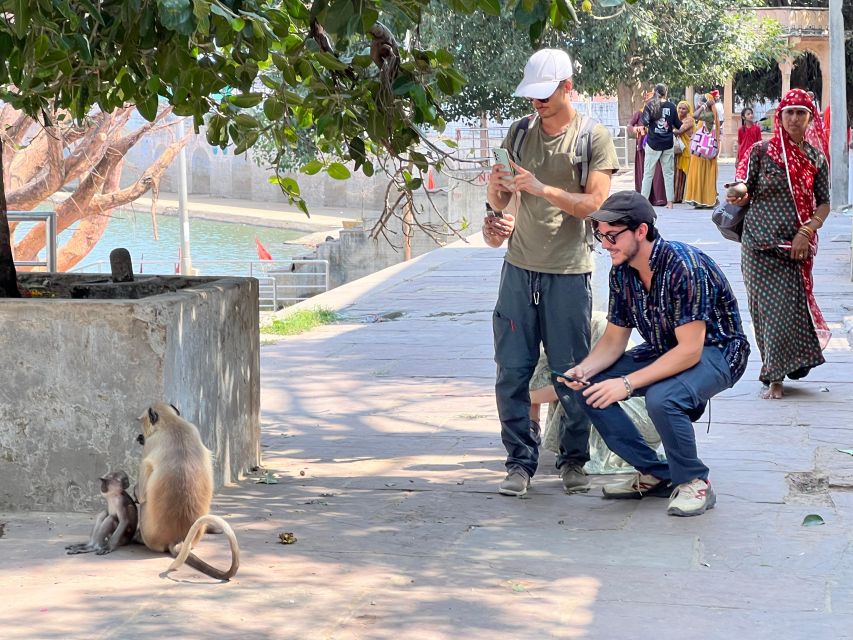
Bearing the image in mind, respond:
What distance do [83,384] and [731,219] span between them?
13.5 ft

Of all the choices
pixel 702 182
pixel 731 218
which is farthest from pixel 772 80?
pixel 731 218

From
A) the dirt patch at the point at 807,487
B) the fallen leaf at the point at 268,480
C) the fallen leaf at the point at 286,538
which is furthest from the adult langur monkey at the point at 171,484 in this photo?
the dirt patch at the point at 807,487

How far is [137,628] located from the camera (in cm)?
379

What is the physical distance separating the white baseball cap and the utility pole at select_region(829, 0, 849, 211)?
1637 centimetres

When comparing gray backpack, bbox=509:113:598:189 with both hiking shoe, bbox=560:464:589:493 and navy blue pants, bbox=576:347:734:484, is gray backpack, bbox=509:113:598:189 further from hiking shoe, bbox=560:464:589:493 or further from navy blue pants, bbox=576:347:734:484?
hiking shoe, bbox=560:464:589:493

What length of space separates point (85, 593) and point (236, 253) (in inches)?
1602

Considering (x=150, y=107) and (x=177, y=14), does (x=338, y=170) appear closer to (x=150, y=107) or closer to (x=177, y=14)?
(x=150, y=107)

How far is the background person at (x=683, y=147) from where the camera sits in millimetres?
19594

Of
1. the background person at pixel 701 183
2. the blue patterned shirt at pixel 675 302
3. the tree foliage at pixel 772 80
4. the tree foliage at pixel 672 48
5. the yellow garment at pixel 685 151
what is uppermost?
the tree foliage at pixel 772 80

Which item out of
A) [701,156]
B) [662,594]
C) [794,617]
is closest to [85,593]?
[662,594]

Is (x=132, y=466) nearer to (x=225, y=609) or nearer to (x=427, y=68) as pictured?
(x=225, y=609)

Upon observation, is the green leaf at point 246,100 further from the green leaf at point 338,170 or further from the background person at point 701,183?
the background person at point 701,183

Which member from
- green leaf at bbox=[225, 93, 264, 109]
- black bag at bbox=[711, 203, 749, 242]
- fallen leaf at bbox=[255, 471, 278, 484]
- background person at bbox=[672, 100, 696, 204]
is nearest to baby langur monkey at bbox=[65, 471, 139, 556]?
fallen leaf at bbox=[255, 471, 278, 484]

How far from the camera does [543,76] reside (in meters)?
5.07
